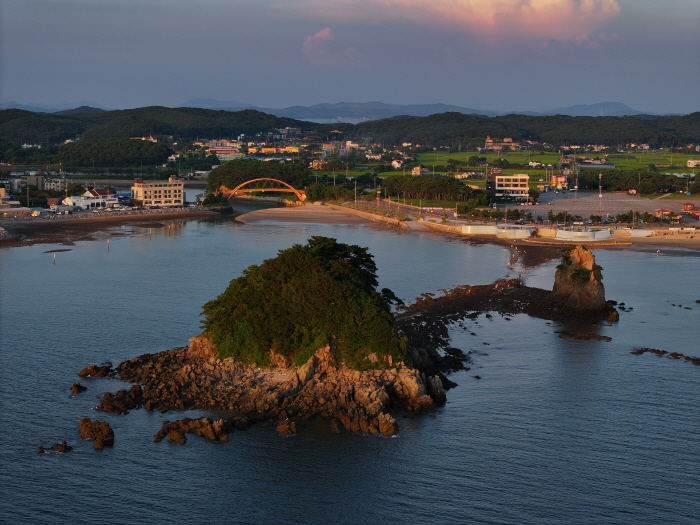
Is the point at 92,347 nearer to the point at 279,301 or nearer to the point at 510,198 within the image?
the point at 279,301

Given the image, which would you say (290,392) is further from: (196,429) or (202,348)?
(202,348)

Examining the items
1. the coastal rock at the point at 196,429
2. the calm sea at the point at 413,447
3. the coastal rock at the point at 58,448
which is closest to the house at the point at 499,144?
the calm sea at the point at 413,447

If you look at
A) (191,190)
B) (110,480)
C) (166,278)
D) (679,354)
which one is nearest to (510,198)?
(191,190)

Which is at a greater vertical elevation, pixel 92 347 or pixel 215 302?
pixel 215 302

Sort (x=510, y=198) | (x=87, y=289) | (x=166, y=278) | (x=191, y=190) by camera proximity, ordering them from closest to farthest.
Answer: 1. (x=87, y=289)
2. (x=166, y=278)
3. (x=510, y=198)
4. (x=191, y=190)

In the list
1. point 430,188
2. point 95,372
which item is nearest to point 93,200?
point 430,188

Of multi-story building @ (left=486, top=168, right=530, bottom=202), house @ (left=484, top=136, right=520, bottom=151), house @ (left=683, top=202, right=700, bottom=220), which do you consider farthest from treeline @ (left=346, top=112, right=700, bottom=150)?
house @ (left=683, top=202, right=700, bottom=220)
